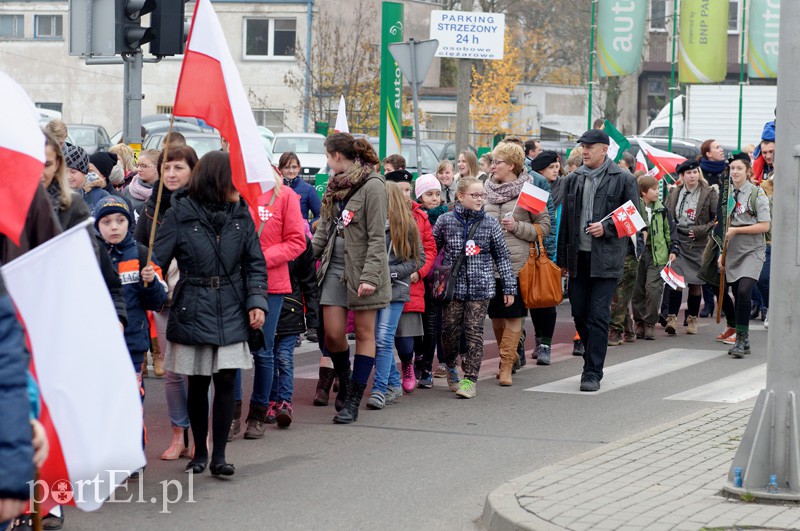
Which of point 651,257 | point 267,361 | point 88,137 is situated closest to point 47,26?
point 88,137

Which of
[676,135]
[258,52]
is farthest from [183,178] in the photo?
[258,52]

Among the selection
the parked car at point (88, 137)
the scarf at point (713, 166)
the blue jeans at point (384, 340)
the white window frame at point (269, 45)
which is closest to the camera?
the blue jeans at point (384, 340)

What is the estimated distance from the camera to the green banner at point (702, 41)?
2957 centimetres

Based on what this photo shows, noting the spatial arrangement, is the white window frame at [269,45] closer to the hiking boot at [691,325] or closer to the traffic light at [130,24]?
the hiking boot at [691,325]

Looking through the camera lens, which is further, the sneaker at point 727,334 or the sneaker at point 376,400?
the sneaker at point 727,334

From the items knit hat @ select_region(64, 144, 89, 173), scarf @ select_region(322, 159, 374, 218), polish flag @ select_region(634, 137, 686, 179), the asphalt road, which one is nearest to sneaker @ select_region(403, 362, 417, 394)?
the asphalt road

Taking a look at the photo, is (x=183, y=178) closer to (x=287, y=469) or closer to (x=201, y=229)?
(x=201, y=229)

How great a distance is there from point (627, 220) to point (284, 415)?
3.25 metres

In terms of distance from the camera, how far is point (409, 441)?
8.73m

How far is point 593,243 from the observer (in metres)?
10.7

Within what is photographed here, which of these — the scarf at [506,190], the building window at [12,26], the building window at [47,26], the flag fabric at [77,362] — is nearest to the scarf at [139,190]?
the scarf at [506,190]

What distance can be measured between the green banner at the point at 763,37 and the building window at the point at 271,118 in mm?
24170

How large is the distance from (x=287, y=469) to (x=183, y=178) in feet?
6.13

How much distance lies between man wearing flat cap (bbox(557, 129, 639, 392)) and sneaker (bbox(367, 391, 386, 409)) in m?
1.86
